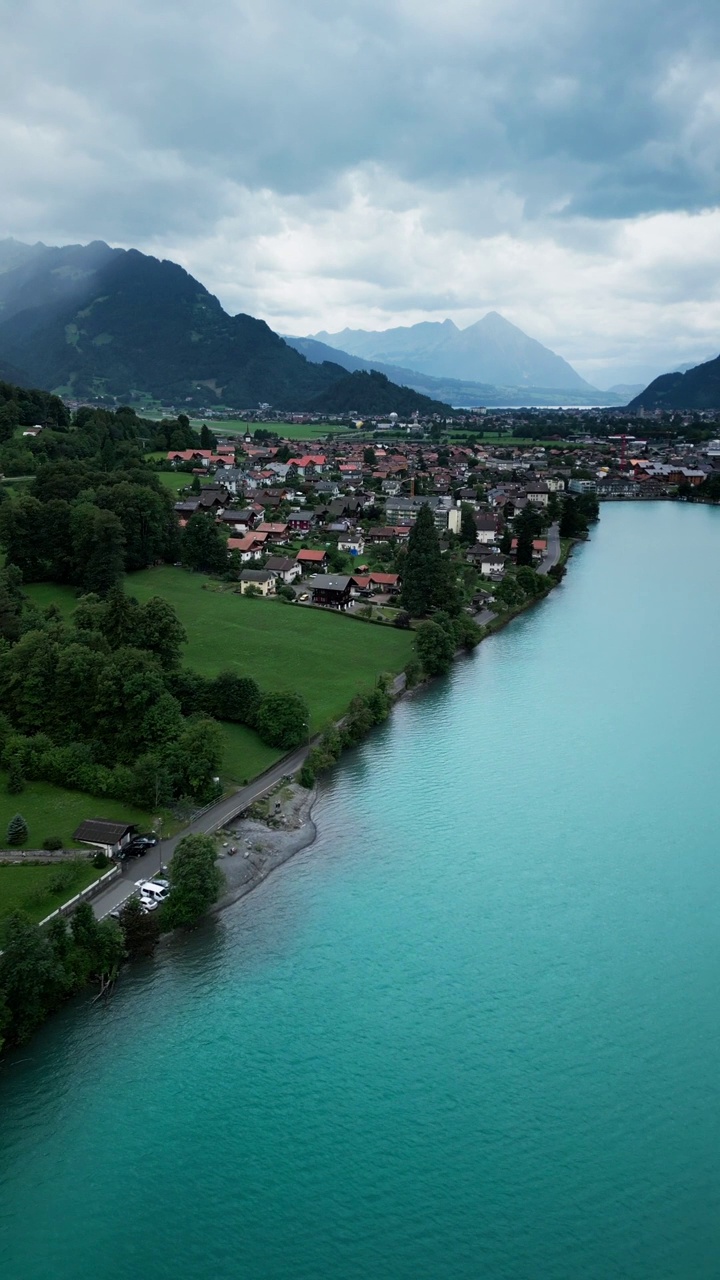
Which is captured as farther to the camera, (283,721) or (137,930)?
(283,721)

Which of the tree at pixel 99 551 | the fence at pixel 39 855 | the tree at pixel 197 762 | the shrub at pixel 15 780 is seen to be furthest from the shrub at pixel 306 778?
the tree at pixel 99 551

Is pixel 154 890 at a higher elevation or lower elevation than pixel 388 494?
lower

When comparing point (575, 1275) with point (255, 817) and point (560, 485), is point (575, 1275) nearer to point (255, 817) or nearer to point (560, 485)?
point (255, 817)

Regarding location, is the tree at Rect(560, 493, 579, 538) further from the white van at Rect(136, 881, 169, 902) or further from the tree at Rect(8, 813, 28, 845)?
the tree at Rect(8, 813, 28, 845)

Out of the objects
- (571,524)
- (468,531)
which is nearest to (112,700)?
(468,531)

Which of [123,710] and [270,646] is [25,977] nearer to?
[123,710]

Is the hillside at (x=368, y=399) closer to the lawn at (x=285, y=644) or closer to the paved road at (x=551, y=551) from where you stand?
the paved road at (x=551, y=551)

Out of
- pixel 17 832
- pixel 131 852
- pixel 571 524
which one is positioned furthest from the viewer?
pixel 571 524
